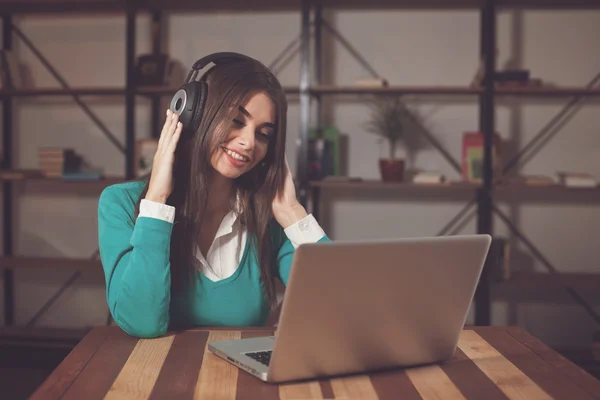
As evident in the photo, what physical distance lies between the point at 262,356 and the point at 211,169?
66 cm

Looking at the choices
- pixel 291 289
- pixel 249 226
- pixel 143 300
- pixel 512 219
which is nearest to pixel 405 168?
pixel 512 219

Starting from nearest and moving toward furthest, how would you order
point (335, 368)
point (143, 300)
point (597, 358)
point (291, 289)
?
point (291, 289), point (335, 368), point (143, 300), point (597, 358)

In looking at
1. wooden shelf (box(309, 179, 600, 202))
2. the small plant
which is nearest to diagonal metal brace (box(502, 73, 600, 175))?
wooden shelf (box(309, 179, 600, 202))

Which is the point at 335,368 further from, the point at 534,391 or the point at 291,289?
the point at 534,391

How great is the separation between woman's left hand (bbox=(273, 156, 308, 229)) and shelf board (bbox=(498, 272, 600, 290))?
1765 mm

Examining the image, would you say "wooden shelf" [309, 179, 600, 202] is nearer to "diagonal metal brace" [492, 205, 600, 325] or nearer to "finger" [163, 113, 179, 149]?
"diagonal metal brace" [492, 205, 600, 325]

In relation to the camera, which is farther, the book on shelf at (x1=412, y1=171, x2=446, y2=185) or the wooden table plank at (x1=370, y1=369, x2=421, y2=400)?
the book on shelf at (x1=412, y1=171, x2=446, y2=185)

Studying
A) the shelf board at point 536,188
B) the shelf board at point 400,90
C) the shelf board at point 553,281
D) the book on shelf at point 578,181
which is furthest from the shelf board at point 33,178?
the book on shelf at point 578,181

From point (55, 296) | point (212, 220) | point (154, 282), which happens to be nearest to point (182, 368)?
point (154, 282)

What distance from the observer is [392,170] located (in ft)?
10.9

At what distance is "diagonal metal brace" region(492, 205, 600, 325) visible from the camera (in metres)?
3.45

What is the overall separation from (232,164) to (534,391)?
82cm

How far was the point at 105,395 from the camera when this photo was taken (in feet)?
3.16

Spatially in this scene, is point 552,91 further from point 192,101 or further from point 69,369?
point 69,369
